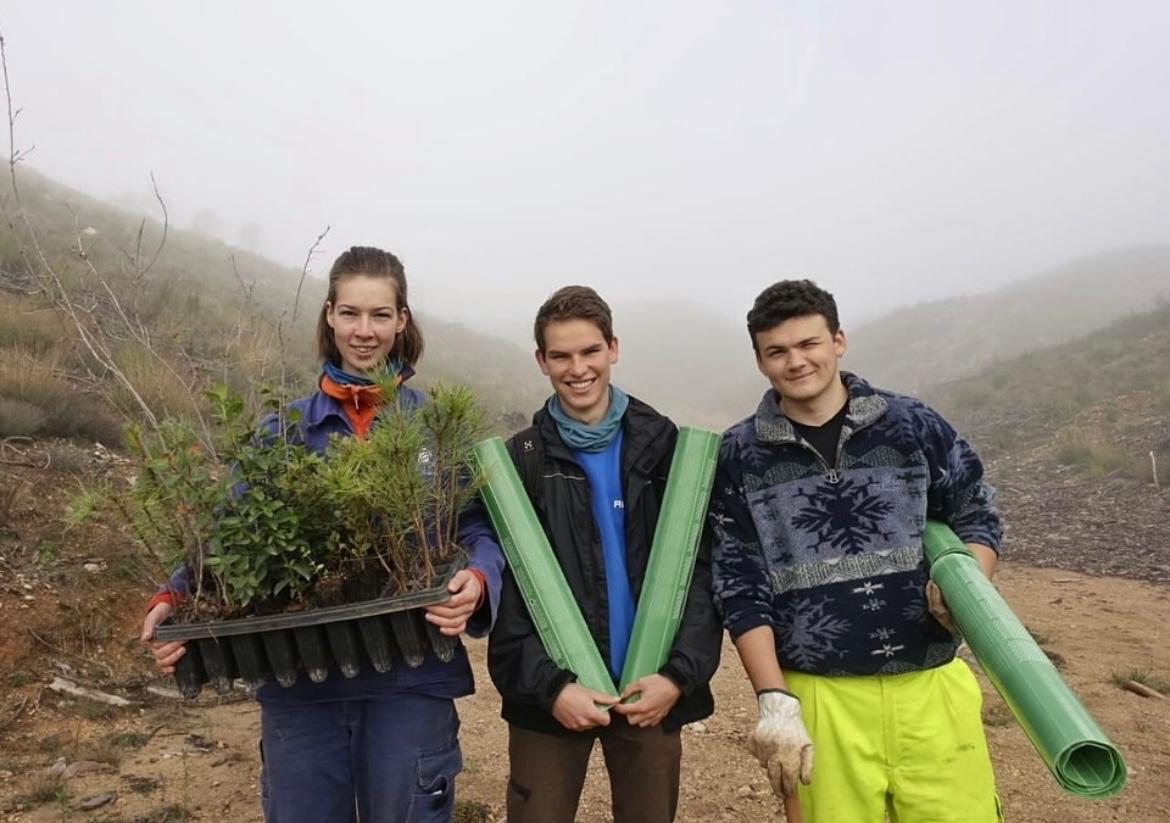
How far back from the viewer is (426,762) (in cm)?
193

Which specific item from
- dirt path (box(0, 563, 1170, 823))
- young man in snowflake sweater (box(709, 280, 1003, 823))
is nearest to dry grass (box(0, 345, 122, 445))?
dirt path (box(0, 563, 1170, 823))

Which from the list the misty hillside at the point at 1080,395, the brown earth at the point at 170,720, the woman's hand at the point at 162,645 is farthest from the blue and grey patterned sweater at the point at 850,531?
the misty hillside at the point at 1080,395

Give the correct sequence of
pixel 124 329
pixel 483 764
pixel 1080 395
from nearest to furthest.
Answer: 1. pixel 483 764
2. pixel 124 329
3. pixel 1080 395

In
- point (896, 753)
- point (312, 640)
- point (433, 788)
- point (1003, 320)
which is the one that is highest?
point (1003, 320)

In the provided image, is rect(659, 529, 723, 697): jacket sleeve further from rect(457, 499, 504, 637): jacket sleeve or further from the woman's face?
the woman's face

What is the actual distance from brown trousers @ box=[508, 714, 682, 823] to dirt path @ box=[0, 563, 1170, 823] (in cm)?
139

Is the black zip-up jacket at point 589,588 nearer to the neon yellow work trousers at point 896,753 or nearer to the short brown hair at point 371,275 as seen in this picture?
the neon yellow work trousers at point 896,753

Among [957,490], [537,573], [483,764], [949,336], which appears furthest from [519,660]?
[949,336]

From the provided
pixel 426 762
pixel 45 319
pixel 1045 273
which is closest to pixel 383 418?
pixel 426 762

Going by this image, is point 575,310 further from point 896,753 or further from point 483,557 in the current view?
point 896,753

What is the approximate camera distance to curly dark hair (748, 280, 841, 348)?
218cm

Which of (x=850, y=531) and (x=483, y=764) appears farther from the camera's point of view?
(x=483, y=764)

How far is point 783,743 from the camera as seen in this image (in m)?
1.91

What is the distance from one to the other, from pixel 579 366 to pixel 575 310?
0.18 meters
